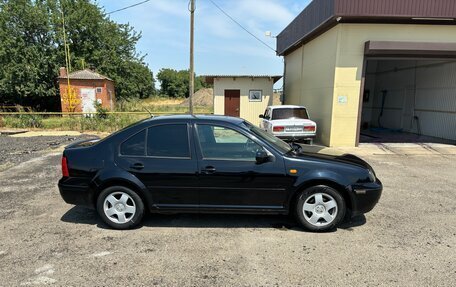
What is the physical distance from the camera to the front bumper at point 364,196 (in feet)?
13.0

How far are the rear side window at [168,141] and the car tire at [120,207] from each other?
2.16 feet

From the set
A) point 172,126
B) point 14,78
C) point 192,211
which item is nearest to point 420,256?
point 192,211

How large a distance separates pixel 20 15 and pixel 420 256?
3476 cm

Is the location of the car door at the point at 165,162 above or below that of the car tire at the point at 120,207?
above

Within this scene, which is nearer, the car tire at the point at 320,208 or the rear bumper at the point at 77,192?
the car tire at the point at 320,208

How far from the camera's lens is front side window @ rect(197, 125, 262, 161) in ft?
13.3

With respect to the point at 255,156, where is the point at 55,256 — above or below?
below

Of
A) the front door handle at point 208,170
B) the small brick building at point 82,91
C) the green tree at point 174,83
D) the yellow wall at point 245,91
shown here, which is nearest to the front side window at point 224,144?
the front door handle at point 208,170

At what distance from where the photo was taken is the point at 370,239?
3.85 m

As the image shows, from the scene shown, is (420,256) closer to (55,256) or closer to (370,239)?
(370,239)

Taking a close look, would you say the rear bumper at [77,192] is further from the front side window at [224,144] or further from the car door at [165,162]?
the front side window at [224,144]

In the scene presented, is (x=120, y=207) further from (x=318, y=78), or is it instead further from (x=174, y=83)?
(x=174, y=83)

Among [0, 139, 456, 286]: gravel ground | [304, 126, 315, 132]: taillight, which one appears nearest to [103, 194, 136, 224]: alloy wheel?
[0, 139, 456, 286]: gravel ground

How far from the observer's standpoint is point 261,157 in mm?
3887
